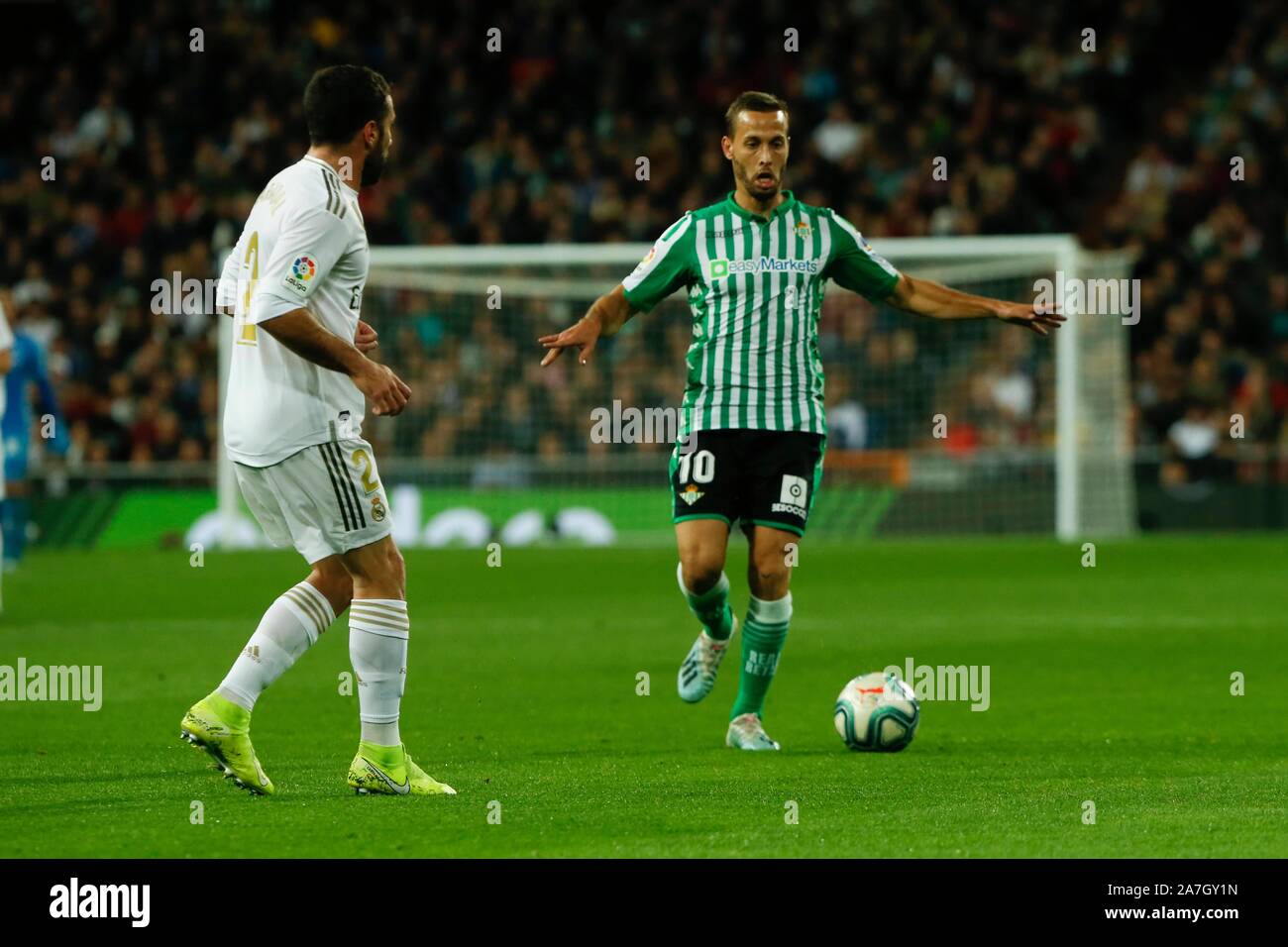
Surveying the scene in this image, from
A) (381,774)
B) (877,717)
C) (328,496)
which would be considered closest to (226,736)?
(381,774)

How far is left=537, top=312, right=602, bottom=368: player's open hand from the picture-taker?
7.55 meters

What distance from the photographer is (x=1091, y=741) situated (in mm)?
8164

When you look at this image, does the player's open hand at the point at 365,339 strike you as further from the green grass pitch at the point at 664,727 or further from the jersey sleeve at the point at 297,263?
the green grass pitch at the point at 664,727

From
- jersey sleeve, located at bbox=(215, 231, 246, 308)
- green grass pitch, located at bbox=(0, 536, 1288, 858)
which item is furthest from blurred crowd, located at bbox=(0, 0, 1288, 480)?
jersey sleeve, located at bbox=(215, 231, 246, 308)

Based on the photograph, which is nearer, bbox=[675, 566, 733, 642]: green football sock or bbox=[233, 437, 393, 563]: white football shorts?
bbox=[233, 437, 393, 563]: white football shorts

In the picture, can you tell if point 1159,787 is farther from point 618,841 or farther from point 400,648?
point 400,648

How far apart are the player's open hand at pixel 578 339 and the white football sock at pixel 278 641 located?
1317mm

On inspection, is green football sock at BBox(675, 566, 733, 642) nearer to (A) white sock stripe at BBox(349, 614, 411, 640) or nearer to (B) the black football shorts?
(B) the black football shorts

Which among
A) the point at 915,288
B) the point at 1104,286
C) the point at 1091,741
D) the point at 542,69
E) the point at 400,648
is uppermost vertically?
the point at 542,69

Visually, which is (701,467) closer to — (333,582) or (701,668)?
(701,668)

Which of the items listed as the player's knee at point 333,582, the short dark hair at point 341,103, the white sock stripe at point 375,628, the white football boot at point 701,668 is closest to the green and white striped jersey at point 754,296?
the white football boot at point 701,668

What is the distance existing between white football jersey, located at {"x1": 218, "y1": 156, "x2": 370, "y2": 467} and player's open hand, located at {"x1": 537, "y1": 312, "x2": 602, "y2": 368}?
106 centimetres
